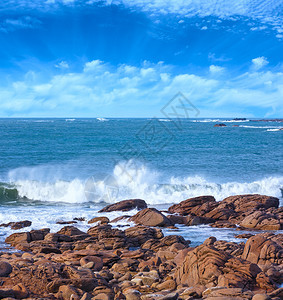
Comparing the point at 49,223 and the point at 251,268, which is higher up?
the point at 251,268

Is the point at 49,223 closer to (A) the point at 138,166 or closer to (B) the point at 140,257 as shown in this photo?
(B) the point at 140,257

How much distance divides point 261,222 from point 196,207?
3908 millimetres

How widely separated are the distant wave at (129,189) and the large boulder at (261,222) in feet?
27.2

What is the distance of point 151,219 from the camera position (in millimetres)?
16484

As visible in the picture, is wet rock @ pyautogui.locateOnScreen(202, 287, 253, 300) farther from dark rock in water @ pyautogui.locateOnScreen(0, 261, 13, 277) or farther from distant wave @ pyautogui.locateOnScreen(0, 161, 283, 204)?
distant wave @ pyautogui.locateOnScreen(0, 161, 283, 204)

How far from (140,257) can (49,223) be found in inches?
282

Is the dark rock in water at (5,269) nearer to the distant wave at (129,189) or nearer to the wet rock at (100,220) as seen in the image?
the wet rock at (100,220)

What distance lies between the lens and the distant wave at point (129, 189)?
25.6 m

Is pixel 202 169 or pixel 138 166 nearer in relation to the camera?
pixel 202 169

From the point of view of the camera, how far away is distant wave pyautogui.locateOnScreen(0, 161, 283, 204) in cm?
2559

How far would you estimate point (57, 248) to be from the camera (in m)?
12.4

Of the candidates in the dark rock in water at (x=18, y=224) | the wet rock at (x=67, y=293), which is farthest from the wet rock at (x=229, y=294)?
the dark rock in water at (x=18, y=224)

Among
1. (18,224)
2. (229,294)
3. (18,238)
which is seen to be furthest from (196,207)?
(229,294)

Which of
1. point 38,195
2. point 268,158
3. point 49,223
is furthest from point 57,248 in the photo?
point 268,158
